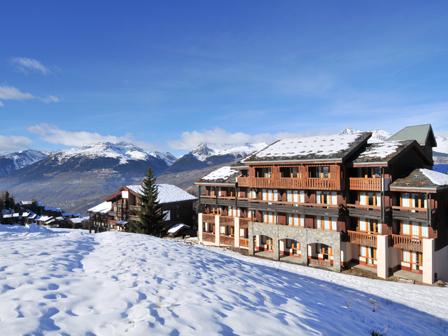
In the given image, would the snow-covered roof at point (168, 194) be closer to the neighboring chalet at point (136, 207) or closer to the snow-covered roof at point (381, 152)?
the neighboring chalet at point (136, 207)

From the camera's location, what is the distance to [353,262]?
92.0ft

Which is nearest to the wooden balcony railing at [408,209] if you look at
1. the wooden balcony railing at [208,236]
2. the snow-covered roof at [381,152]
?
the snow-covered roof at [381,152]

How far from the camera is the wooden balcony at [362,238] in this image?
1004 inches

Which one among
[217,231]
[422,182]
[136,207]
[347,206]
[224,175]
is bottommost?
[217,231]

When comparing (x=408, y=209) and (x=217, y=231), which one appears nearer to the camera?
(x=408, y=209)

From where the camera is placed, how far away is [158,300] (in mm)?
8359

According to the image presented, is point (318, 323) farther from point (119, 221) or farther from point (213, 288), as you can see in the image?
point (119, 221)

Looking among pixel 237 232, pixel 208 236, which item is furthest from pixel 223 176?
pixel 208 236

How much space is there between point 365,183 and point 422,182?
3969mm

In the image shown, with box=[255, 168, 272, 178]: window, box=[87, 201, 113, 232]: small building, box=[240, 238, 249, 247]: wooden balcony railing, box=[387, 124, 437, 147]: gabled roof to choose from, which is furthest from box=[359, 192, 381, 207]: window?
box=[87, 201, 113, 232]: small building

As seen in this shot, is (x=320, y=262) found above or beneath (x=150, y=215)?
beneath

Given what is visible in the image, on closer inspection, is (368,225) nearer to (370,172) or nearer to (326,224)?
(326,224)

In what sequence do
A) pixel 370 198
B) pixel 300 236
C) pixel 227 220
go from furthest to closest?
1. pixel 227 220
2. pixel 300 236
3. pixel 370 198

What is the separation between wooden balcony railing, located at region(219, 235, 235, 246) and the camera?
36.4 m
